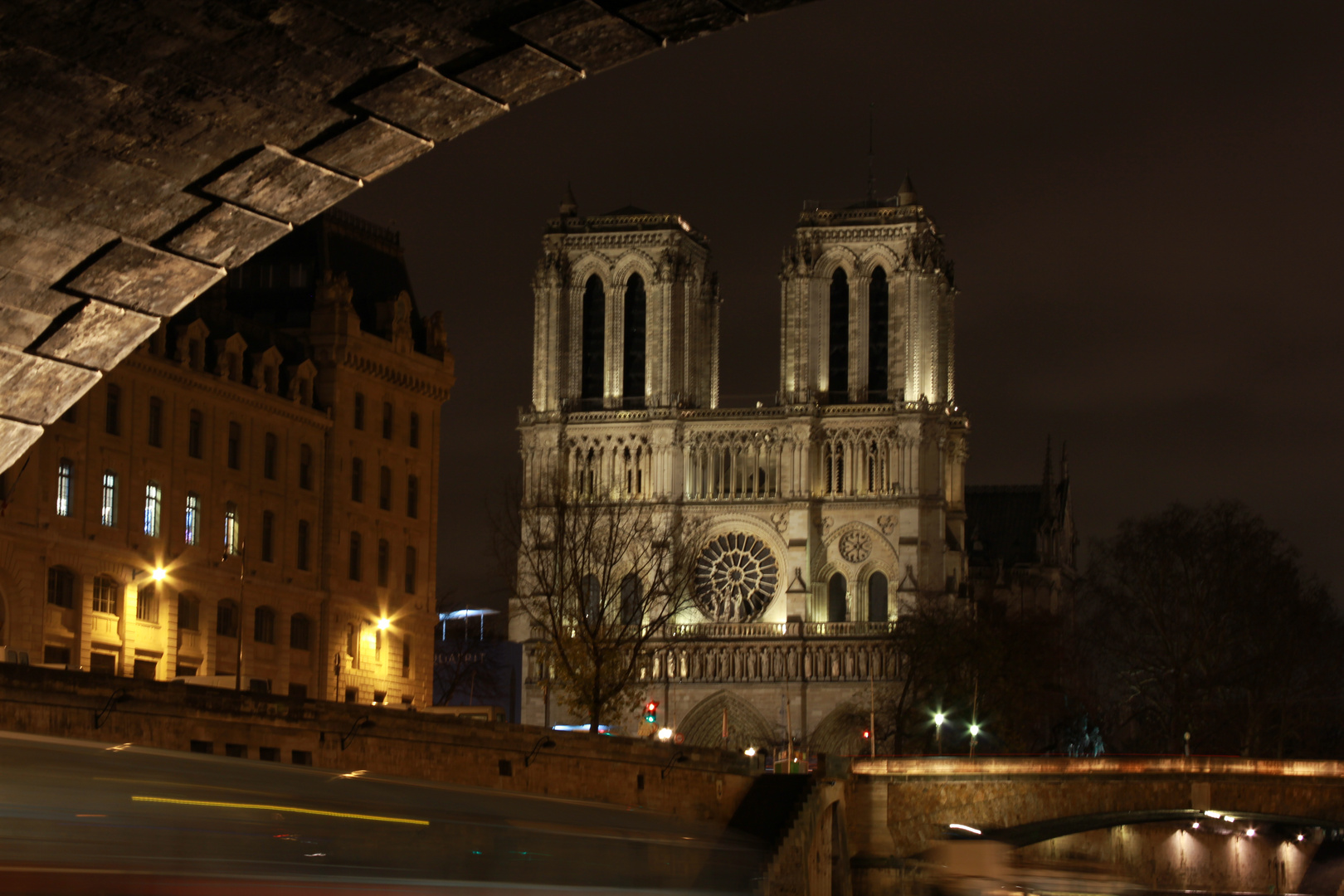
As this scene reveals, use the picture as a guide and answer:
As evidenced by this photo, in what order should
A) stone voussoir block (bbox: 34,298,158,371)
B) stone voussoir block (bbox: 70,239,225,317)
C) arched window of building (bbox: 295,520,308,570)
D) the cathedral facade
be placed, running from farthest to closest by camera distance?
the cathedral facade
arched window of building (bbox: 295,520,308,570)
stone voussoir block (bbox: 34,298,158,371)
stone voussoir block (bbox: 70,239,225,317)

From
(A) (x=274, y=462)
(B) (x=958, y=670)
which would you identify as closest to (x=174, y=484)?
(A) (x=274, y=462)

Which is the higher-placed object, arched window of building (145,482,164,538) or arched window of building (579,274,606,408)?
arched window of building (579,274,606,408)

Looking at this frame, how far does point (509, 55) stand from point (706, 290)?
100266 mm

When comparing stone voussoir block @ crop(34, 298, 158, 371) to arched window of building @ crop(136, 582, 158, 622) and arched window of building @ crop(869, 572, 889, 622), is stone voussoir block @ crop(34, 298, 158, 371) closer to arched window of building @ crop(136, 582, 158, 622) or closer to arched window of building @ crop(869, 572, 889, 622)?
arched window of building @ crop(136, 582, 158, 622)

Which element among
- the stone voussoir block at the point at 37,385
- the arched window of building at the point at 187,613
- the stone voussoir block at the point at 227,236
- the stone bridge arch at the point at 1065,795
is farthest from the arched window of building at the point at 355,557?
the stone voussoir block at the point at 227,236

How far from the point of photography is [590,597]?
9138cm

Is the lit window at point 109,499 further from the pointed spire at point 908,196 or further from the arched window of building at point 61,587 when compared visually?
the pointed spire at point 908,196

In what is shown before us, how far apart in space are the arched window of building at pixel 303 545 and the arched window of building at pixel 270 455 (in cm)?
170

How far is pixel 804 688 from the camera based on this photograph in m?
98.0

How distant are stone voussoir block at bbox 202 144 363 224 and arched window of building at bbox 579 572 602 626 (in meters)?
53.0

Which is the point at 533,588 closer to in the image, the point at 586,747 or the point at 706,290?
the point at 706,290

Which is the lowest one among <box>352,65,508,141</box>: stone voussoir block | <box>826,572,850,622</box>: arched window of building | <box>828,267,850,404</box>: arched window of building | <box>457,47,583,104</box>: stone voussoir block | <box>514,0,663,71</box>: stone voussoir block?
<box>352,65,508,141</box>: stone voussoir block

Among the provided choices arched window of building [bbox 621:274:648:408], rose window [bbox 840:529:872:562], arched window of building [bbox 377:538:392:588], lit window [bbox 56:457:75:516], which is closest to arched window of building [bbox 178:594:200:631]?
lit window [bbox 56:457:75:516]

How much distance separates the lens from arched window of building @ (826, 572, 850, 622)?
100125mm
